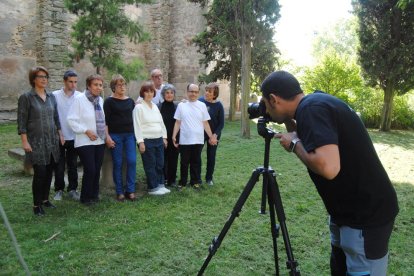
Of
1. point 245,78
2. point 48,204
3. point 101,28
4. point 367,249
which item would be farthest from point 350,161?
point 245,78

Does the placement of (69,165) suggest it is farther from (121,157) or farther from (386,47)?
(386,47)

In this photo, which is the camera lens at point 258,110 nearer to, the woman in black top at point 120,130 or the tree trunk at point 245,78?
the woman in black top at point 120,130

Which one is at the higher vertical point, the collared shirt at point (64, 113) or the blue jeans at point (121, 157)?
the collared shirt at point (64, 113)

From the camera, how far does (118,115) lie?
485 centimetres

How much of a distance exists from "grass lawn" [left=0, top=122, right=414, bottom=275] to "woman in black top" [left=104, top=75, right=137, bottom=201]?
1.00 ft

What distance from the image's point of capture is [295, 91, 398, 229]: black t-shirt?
5.67 feet

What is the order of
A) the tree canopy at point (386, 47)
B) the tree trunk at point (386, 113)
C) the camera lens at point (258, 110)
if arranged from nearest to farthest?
the camera lens at point (258, 110) → the tree canopy at point (386, 47) → the tree trunk at point (386, 113)

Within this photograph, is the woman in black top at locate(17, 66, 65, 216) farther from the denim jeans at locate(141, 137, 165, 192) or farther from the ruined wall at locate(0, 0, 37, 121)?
the ruined wall at locate(0, 0, 37, 121)

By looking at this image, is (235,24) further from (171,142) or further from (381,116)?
(381,116)

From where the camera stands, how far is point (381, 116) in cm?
1437

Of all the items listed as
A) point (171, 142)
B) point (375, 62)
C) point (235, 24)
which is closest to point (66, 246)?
point (171, 142)

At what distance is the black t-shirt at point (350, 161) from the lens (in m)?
1.73

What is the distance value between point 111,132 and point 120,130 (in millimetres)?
120

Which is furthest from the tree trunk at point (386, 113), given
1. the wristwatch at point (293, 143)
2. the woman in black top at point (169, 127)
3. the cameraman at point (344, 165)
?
the wristwatch at point (293, 143)
